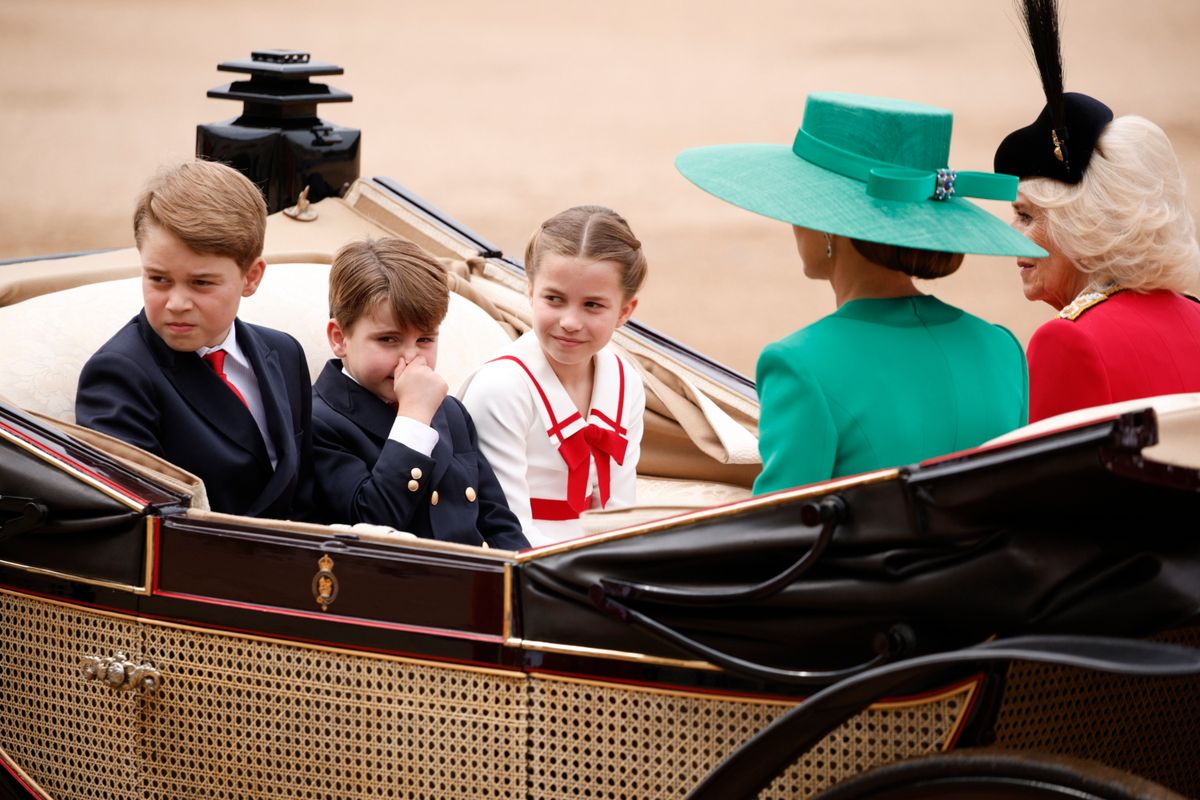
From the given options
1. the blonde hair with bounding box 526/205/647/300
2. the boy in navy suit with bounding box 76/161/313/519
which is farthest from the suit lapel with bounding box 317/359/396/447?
the blonde hair with bounding box 526/205/647/300

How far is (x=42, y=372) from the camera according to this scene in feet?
6.87

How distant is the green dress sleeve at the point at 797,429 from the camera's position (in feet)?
5.09

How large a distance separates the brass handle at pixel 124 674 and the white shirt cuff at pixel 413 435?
1.55 feet

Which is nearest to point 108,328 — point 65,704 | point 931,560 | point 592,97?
point 65,704

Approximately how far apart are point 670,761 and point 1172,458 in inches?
23.3

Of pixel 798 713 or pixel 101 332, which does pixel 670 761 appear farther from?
pixel 101 332

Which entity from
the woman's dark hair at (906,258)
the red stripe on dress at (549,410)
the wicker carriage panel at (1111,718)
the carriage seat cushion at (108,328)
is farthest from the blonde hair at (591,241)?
the wicker carriage panel at (1111,718)

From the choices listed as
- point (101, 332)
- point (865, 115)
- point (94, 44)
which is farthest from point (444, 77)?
point (865, 115)

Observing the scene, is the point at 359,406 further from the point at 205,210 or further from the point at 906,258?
the point at 906,258

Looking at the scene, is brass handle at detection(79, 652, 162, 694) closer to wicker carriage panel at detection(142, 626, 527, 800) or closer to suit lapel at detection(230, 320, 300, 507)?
wicker carriage panel at detection(142, 626, 527, 800)

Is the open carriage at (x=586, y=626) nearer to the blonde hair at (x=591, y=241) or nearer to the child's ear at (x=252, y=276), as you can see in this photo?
the child's ear at (x=252, y=276)

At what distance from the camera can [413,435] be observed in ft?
6.42

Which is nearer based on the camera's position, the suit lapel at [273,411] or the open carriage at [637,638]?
the open carriage at [637,638]

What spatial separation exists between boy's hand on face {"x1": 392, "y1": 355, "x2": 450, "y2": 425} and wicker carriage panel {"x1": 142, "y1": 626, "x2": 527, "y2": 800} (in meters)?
0.48
